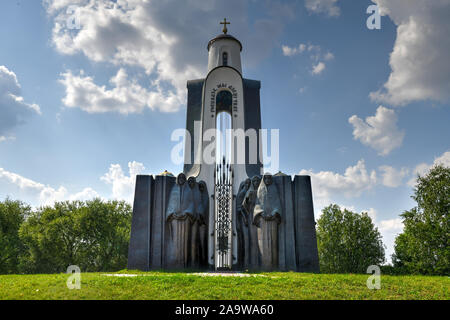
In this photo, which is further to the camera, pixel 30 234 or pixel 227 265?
pixel 30 234

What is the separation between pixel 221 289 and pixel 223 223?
707cm

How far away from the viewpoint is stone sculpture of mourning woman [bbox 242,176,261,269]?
514 inches

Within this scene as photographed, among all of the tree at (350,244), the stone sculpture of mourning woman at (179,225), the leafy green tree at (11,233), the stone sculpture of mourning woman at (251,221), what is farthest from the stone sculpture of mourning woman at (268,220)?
the leafy green tree at (11,233)

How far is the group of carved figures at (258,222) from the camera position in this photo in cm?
1277

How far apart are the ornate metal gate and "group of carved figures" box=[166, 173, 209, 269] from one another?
1.77ft

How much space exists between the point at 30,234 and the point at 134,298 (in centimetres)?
2023

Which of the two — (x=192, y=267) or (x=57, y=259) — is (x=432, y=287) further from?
(x=57, y=259)

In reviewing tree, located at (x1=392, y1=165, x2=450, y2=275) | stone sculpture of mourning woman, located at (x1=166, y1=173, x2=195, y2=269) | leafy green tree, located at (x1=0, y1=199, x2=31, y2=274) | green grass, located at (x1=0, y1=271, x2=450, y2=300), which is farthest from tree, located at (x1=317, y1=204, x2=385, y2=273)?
leafy green tree, located at (x1=0, y1=199, x2=31, y2=274)

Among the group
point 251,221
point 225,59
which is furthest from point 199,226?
point 225,59

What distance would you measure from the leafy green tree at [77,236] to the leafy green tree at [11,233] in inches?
28.4

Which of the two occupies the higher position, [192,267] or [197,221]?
[197,221]

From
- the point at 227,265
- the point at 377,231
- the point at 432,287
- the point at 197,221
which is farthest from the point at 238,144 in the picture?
the point at 377,231
